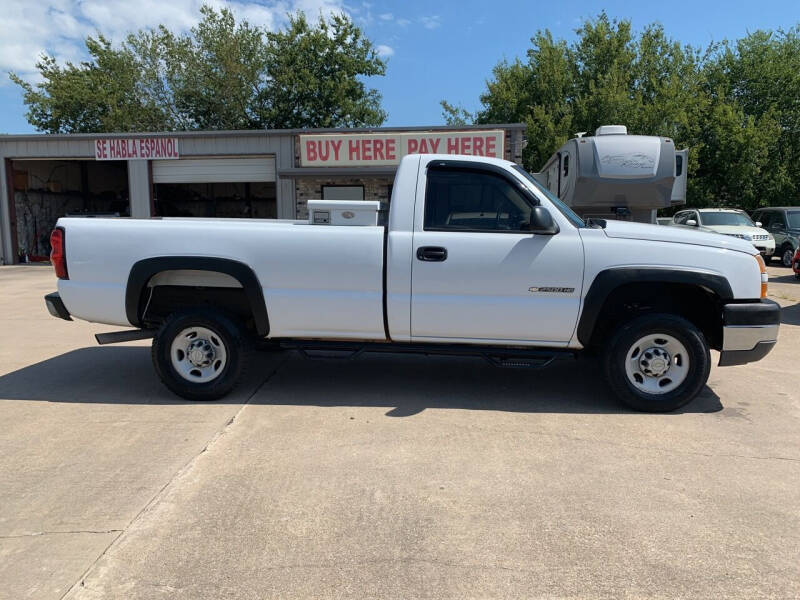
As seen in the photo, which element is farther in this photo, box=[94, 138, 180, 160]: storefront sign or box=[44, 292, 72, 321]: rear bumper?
box=[94, 138, 180, 160]: storefront sign

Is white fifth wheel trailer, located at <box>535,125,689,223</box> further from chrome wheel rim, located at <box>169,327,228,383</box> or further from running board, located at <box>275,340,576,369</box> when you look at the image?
chrome wheel rim, located at <box>169,327,228,383</box>

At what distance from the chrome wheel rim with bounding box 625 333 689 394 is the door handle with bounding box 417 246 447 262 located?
1.67 metres

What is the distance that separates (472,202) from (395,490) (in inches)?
96.7

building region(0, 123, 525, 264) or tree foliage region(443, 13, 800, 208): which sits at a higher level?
tree foliage region(443, 13, 800, 208)

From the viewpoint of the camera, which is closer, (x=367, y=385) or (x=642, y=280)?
(x=642, y=280)

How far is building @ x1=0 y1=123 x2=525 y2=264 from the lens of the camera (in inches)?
653

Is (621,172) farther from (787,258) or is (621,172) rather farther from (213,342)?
(787,258)

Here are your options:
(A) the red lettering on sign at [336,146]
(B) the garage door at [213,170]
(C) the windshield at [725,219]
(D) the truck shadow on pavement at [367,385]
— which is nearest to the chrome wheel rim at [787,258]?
(C) the windshield at [725,219]

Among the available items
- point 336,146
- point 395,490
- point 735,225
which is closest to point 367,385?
point 395,490

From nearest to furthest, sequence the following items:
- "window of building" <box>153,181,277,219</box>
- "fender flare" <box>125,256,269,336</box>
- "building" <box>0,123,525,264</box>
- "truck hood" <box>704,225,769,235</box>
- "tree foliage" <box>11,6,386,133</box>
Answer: "fender flare" <box>125,256,269,336</box>, "building" <box>0,123,525,264</box>, "truck hood" <box>704,225,769,235</box>, "window of building" <box>153,181,277,219</box>, "tree foliage" <box>11,6,386,133</box>

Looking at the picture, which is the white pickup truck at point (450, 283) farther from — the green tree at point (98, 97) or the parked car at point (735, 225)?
the green tree at point (98, 97)

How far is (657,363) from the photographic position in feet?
15.8

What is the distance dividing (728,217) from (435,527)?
59.9 feet

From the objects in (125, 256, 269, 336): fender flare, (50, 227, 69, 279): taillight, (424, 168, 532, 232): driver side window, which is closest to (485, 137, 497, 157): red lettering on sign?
(424, 168, 532, 232): driver side window
